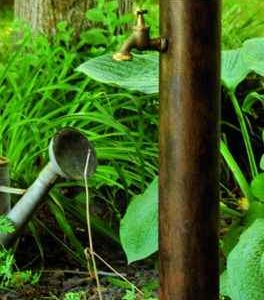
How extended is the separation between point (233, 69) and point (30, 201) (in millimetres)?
559

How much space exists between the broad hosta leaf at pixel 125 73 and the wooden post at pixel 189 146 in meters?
0.75

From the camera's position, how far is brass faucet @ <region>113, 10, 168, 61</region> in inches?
50.8

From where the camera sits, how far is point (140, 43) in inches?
51.3

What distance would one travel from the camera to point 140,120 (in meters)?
2.63

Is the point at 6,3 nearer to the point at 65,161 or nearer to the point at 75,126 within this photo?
the point at 75,126

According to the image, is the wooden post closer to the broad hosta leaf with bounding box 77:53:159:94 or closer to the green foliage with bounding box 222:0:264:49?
the broad hosta leaf with bounding box 77:53:159:94

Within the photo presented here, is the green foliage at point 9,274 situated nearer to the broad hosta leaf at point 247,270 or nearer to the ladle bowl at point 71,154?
the ladle bowl at point 71,154

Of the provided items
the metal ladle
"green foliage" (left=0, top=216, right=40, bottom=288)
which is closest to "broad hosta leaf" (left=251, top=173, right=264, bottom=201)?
the metal ladle

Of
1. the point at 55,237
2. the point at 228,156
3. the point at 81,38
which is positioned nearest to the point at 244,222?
the point at 228,156

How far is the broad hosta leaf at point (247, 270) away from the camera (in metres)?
1.71

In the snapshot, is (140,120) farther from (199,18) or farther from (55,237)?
(199,18)

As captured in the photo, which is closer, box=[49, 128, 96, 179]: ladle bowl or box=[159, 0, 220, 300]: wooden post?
box=[159, 0, 220, 300]: wooden post

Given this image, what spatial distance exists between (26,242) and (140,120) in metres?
0.49

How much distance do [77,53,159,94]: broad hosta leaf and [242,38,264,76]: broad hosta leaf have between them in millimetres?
213
